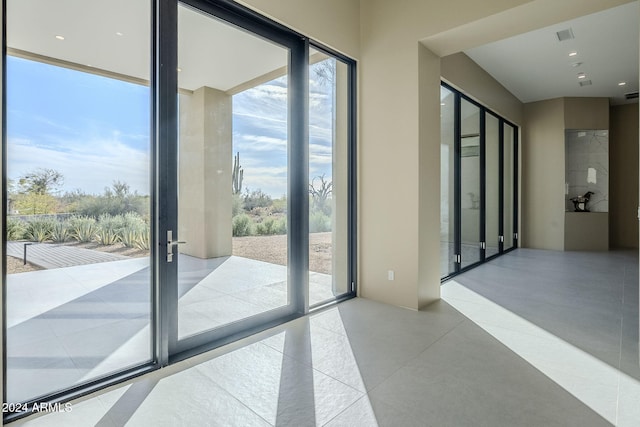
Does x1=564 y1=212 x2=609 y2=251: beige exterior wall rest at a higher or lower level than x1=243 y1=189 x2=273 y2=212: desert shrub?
lower

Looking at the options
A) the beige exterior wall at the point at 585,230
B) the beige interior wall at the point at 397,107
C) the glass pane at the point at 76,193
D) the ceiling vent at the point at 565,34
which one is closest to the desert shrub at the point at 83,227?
the glass pane at the point at 76,193

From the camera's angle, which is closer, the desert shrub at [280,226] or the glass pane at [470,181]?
the desert shrub at [280,226]

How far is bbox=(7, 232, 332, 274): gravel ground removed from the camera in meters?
2.15

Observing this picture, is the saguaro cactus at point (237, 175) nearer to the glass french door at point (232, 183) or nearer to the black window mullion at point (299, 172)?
the glass french door at point (232, 183)

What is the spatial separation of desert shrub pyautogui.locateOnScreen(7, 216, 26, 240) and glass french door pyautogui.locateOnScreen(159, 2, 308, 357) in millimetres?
797

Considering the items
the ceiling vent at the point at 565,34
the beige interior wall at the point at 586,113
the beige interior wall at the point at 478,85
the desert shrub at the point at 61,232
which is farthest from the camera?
the beige interior wall at the point at 586,113

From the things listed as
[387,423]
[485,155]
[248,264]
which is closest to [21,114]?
[248,264]

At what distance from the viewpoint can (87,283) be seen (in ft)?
7.77

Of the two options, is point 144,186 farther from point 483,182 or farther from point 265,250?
point 483,182

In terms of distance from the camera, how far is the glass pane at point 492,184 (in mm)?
6750

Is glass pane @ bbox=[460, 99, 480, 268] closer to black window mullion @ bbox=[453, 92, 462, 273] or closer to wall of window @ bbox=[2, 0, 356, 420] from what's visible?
black window mullion @ bbox=[453, 92, 462, 273]

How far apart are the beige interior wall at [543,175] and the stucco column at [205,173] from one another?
7.84 m

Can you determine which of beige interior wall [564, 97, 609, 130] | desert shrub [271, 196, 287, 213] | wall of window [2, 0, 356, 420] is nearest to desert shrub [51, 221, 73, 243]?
wall of window [2, 0, 356, 420]

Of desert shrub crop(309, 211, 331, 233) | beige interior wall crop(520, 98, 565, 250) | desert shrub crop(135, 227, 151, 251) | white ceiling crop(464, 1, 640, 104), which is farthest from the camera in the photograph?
beige interior wall crop(520, 98, 565, 250)
